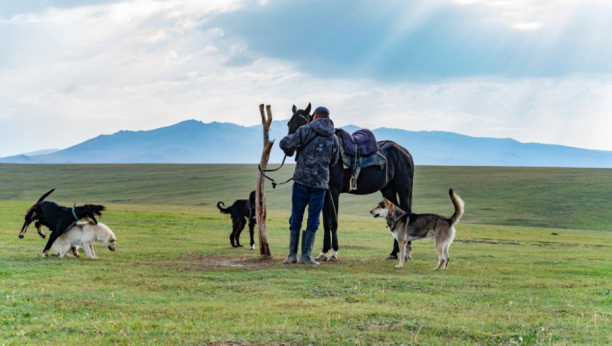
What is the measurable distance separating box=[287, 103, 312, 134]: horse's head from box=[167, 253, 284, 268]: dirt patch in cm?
310

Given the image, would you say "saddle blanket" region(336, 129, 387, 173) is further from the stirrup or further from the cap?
the cap

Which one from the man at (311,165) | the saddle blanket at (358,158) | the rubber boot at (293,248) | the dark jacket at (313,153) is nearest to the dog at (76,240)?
the rubber boot at (293,248)

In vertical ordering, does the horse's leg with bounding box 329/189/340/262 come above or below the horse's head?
below

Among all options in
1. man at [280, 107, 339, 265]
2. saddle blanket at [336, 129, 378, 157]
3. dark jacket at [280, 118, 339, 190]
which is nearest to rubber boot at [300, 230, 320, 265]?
man at [280, 107, 339, 265]

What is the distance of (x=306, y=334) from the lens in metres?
6.80

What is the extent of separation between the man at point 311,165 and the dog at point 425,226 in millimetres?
1495

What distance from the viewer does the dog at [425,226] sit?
12.4 metres

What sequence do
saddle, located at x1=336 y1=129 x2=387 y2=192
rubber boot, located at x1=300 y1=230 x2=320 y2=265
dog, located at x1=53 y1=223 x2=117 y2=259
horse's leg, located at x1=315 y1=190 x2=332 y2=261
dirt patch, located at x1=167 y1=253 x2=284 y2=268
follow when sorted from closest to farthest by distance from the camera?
rubber boot, located at x1=300 y1=230 x2=320 y2=265
dirt patch, located at x1=167 y1=253 x2=284 y2=268
dog, located at x1=53 y1=223 x2=117 y2=259
horse's leg, located at x1=315 y1=190 x2=332 y2=261
saddle, located at x1=336 y1=129 x2=387 y2=192

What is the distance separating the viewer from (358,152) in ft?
47.0

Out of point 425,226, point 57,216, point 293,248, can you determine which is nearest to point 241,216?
point 293,248

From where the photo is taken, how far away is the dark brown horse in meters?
13.8

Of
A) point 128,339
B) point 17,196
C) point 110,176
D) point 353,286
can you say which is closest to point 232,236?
point 353,286

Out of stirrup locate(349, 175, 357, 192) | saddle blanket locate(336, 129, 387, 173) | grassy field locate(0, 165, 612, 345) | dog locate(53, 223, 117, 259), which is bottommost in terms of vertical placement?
grassy field locate(0, 165, 612, 345)

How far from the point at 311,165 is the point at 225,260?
3.41 meters
